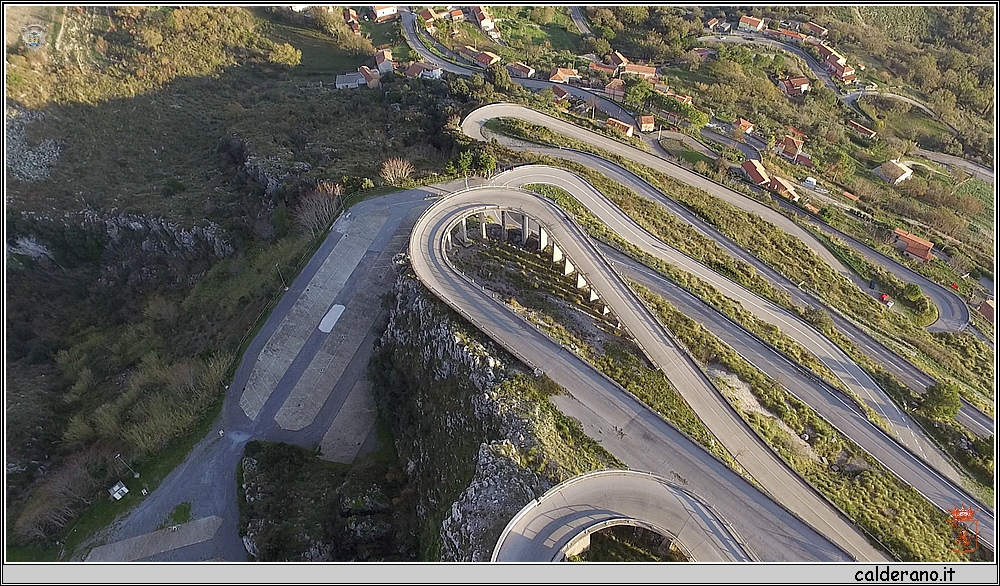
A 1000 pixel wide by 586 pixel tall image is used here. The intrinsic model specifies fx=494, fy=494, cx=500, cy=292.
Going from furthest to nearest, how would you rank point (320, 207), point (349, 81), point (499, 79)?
point (349, 81), point (499, 79), point (320, 207)

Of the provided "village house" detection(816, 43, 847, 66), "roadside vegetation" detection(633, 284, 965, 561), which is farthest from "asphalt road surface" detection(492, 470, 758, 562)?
"village house" detection(816, 43, 847, 66)

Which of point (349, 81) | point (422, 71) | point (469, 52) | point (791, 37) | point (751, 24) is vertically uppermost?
point (751, 24)

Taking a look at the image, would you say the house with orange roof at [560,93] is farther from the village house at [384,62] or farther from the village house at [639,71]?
the village house at [384,62]

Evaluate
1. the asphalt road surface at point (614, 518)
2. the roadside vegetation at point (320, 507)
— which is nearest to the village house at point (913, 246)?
the asphalt road surface at point (614, 518)

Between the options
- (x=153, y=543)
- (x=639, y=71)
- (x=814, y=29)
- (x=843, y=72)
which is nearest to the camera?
(x=153, y=543)

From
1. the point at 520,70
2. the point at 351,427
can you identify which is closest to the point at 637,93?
the point at 520,70

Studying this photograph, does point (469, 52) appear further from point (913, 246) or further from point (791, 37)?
point (913, 246)
